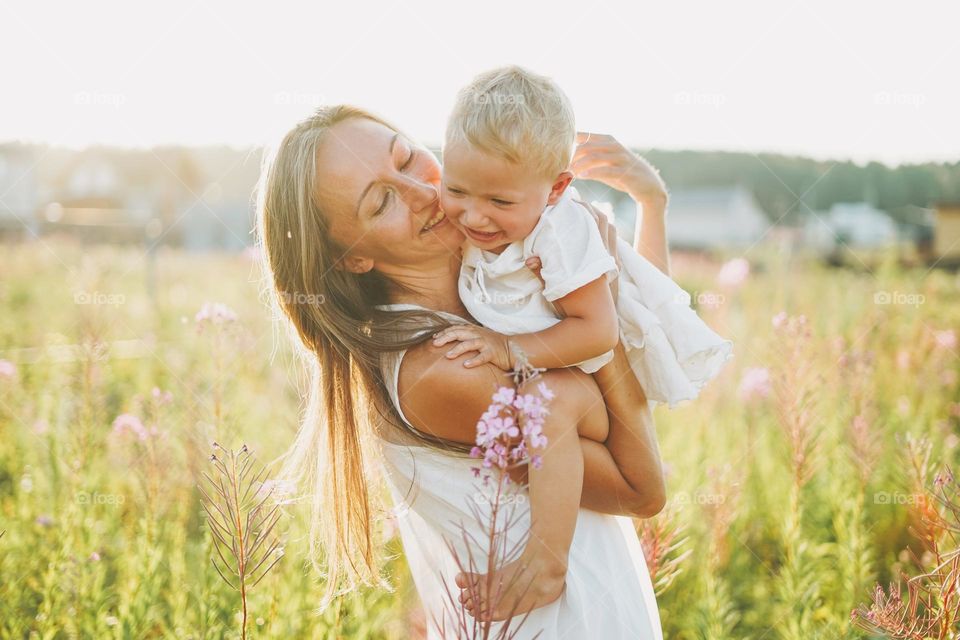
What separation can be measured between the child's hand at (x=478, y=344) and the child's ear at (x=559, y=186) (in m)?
0.41

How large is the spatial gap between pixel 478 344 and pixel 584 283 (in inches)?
11.4

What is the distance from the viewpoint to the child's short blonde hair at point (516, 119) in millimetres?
1781

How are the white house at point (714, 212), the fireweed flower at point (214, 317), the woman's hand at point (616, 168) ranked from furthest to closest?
the white house at point (714, 212)
the fireweed flower at point (214, 317)
the woman's hand at point (616, 168)

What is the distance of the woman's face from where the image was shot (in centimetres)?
195

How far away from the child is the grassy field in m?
0.55

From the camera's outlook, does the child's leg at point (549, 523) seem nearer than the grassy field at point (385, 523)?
Yes

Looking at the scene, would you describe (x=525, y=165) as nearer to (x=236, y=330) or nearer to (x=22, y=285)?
(x=236, y=330)

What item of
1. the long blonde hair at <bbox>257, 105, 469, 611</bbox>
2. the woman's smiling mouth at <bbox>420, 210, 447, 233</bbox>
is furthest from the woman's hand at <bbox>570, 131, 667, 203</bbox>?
the long blonde hair at <bbox>257, 105, 469, 611</bbox>

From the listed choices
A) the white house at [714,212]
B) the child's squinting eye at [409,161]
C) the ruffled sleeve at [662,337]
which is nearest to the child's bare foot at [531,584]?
the ruffled sleeve at [662,337]

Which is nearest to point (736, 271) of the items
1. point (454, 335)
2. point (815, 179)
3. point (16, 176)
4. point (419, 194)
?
point (815, 179)

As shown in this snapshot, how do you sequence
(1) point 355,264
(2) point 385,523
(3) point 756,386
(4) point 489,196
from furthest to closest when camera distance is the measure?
(3) point 756,386
(2) point 385,523
(1) point 355,264
(4) point 489,196

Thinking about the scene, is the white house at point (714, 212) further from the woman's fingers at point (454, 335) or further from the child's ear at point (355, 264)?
the woman's fingers at point (454, 335)

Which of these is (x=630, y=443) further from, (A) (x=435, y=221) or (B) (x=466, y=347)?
(A) (x=435, y=221)

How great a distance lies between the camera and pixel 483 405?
178 centimetres
